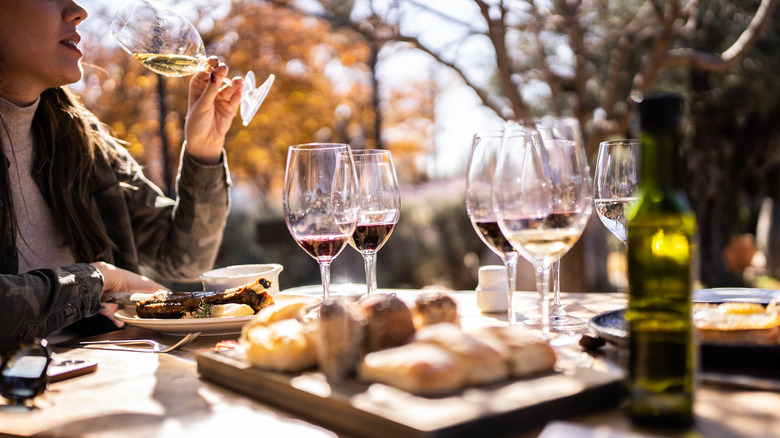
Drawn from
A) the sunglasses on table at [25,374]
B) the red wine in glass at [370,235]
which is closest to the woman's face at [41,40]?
the red wine in glass at [370,235]

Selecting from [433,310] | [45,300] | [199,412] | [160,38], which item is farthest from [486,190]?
[160,38]

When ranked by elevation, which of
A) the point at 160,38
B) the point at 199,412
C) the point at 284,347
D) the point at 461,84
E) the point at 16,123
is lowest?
the point at 199,412

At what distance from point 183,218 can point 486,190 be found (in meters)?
1.73

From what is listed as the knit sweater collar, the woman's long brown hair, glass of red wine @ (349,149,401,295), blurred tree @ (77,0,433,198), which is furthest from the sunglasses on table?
blurred tree @ (77,0,433,198)

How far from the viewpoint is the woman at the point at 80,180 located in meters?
2.31

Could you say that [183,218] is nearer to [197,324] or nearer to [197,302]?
[197,302]

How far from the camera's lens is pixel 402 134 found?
53.7 feet

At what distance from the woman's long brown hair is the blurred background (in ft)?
9.91

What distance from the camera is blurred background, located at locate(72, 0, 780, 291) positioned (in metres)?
5.53

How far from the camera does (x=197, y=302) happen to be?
189cm

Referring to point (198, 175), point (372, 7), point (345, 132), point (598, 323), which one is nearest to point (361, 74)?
point (345, 132)

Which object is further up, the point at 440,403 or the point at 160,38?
the point at 160,38

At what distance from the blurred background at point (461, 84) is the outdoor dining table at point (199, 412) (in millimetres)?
4205

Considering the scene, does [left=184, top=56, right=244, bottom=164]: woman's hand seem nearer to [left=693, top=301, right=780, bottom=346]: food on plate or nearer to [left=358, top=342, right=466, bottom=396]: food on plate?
[left=358, top=342, right=466, bottom=396]: food on plate
